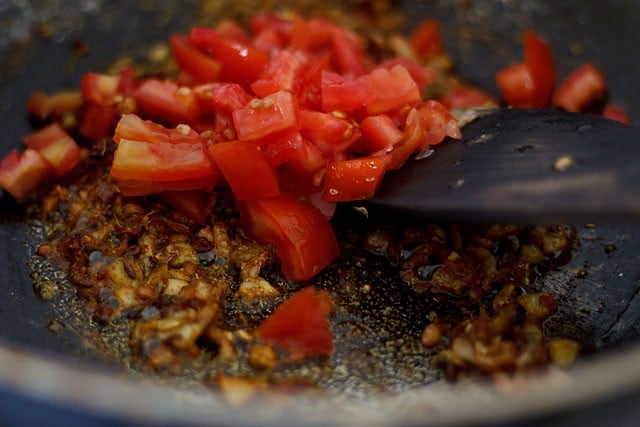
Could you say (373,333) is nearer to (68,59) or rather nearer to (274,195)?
(274,195)

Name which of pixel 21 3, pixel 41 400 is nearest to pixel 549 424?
pixel 41 400

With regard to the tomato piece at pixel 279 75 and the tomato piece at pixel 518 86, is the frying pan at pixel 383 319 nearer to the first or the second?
the tomato piece at pixel 518 86

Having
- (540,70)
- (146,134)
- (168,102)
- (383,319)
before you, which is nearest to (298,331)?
(383,319)

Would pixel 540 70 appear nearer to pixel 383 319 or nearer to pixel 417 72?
pixel 417 72

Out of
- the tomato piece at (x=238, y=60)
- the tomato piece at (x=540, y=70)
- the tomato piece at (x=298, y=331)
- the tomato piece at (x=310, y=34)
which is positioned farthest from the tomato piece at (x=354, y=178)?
the tomato piece at (x=540, y=70)

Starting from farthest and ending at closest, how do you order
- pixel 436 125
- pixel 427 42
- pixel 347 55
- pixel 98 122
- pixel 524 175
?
1. pixel 427 42
2. pixel 347 55
3. pixel 98 122
4. pixel 436 125
5. pixel 524 175

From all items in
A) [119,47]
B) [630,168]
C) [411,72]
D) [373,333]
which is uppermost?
[630,168]
